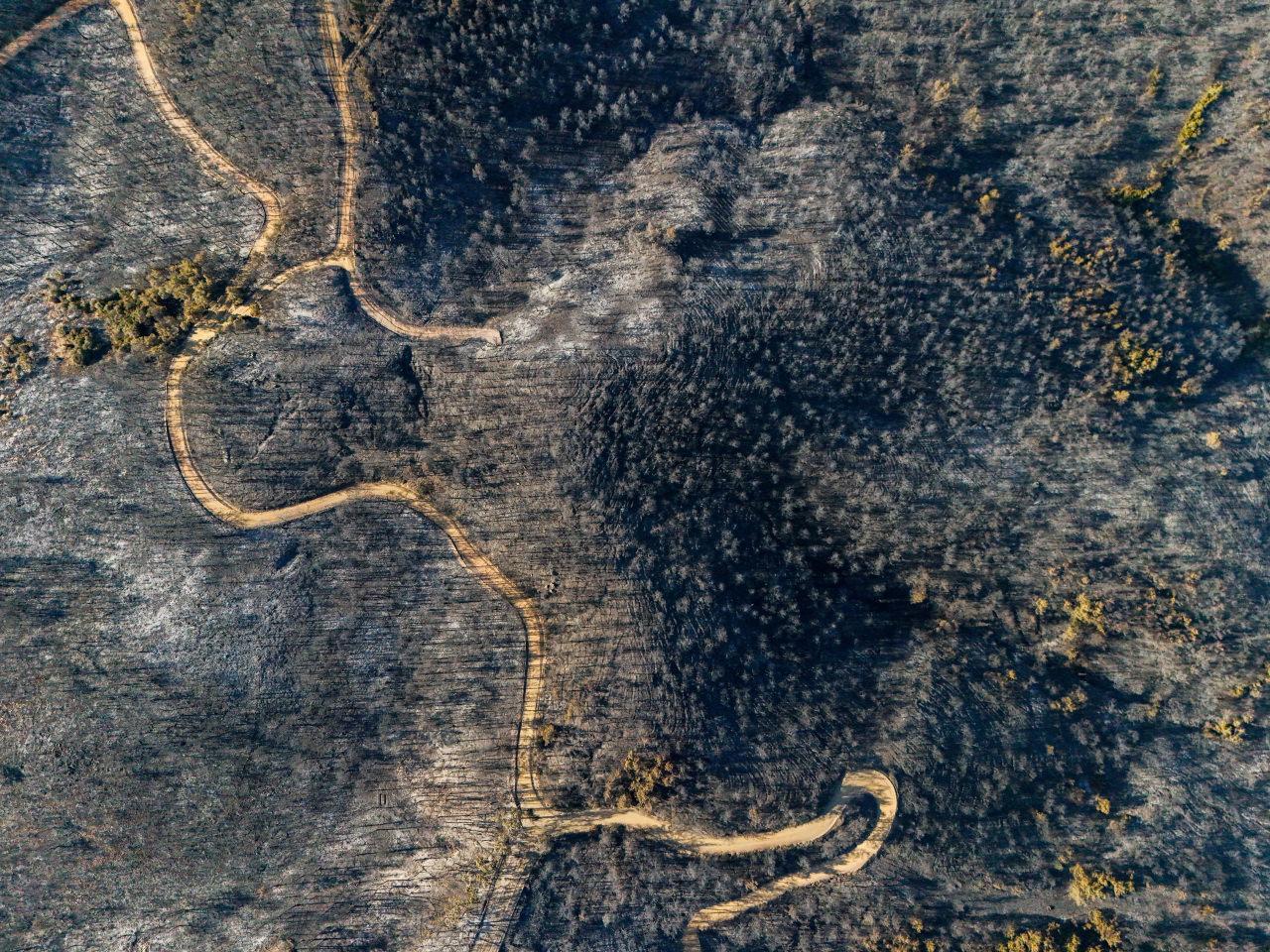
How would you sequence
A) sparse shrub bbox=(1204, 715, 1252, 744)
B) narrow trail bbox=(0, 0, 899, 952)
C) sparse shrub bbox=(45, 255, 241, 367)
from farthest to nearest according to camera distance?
sparse shrub bbox=(1204, 715, 1252, 744) → sparse shrub bbox=(45, 255, 241, 367) → narrow trail bbox=(0, 0, 899, 952)

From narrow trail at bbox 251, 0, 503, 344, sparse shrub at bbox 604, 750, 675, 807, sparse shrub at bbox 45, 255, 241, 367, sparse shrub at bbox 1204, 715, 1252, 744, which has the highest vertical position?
narrow trail at bbox 251, 0, 503, 344

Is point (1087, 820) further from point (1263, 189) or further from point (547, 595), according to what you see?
point (1263, 189)

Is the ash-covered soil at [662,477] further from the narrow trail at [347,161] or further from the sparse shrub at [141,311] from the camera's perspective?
the sparse shrub at [141,311]

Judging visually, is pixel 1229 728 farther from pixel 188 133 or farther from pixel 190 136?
pixel 188 133

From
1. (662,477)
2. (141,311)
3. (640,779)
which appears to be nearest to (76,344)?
(141,311)

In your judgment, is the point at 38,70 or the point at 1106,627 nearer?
the point at 38,70

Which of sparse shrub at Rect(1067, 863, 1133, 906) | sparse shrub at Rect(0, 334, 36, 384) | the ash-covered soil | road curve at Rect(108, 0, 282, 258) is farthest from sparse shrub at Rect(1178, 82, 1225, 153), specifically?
sparse shrub at Rect(0, 334, 36, 384)

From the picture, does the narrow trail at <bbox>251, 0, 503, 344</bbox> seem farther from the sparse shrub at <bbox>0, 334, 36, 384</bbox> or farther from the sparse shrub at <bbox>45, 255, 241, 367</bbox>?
the sparse shrub at <bbox>0, 334, 36, 384</bbox>

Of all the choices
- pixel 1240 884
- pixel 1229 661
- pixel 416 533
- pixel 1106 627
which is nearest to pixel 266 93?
pixel 416 533

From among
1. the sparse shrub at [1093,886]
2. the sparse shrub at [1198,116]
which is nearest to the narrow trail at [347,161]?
the sparse shrub at [1198,116]
